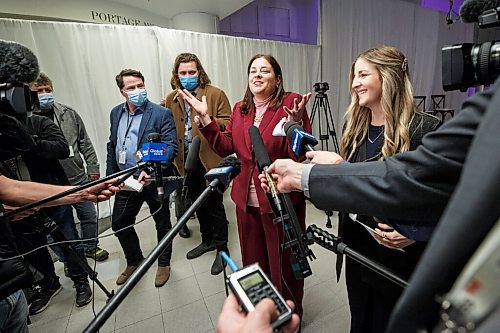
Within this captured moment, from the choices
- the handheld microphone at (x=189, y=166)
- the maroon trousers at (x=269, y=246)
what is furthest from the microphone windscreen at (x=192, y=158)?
the maroon trousers at (x=269, y=246)

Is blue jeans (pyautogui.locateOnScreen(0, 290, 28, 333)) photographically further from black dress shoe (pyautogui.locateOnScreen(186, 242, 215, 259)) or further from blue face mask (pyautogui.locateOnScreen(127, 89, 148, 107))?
black dress shoe (pyautogui.locateOnScreen(186, 242, 215, 259))

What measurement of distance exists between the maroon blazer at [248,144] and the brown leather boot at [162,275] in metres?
1.00

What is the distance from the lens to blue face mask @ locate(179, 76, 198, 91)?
2.18 metres

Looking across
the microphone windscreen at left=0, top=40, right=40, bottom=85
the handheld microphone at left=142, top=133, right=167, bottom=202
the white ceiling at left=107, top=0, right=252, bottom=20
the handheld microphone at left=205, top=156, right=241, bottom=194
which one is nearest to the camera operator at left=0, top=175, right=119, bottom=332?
the handheld microphone at left=142, top=133, right=167, bottom=202

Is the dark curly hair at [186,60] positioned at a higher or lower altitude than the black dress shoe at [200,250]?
higher

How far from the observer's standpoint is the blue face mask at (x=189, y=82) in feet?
7.15

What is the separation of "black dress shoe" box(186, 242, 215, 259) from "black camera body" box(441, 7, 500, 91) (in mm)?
2154

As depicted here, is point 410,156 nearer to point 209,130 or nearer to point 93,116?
point 209,130

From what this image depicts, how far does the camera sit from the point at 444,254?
271 mm

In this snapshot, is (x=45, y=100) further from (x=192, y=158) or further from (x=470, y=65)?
(x=470, y=65)

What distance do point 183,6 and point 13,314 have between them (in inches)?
151

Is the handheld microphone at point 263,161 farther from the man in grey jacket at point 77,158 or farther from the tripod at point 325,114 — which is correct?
the tripod at point 325,114

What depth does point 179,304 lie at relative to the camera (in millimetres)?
1823

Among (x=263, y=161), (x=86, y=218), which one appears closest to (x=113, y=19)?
(x=86, y=218)
